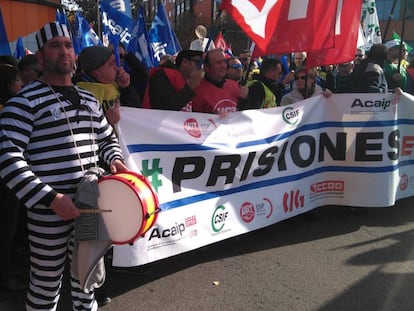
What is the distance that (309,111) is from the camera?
191 inches

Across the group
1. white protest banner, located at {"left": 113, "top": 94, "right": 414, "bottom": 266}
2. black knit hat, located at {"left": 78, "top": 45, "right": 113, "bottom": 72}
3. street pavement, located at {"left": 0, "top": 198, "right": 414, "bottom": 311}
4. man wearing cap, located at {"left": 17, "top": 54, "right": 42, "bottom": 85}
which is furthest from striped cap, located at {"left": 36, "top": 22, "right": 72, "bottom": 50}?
man wearing cap, located at {"left": 17, "top": 54, "right": 42, "bottom": 85}

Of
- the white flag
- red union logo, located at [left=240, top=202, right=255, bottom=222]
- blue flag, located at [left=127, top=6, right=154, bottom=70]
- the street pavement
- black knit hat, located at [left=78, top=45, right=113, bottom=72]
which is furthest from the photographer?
the white flag

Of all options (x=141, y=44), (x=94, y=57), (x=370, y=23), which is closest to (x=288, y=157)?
(x=94, y=57)

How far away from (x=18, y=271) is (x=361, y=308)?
262 centimetres

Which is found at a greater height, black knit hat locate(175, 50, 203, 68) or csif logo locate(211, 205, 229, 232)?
black knit hat locate(175, 50, 203, 68)

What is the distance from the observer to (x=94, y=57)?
3.11m

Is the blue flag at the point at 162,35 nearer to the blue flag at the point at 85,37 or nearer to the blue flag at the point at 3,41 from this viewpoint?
the blue flag at the point at 85,37

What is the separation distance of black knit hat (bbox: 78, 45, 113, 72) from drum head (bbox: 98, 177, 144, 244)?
113 cm

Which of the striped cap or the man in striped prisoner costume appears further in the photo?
the striped cap

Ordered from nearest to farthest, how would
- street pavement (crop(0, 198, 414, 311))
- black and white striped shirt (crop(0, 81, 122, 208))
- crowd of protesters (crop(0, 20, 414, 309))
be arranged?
black and white striped shirt (crop(0, 81, 122, 208)) < crowd of protesters (crop(0, 20, 414, 309)) < street pavement (crop(0, 198, 414, 311))

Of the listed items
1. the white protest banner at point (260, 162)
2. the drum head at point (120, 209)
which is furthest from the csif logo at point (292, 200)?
the drum head at point (120, 209)

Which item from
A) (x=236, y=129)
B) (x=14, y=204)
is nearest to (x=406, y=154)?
(x=236, y=129)

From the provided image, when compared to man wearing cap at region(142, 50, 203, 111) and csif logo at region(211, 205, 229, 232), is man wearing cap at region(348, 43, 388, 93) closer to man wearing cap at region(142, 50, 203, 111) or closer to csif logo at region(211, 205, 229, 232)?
man wearing cap at region(142, 50, 203, 111)

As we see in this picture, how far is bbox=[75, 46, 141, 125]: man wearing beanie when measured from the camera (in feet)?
10.2
